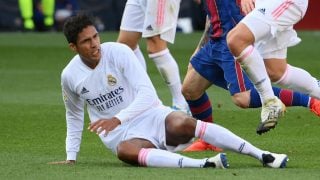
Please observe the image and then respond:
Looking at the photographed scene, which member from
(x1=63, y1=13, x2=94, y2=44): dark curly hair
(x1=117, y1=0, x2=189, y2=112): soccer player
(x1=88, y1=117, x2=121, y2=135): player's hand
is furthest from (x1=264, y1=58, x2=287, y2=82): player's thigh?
(x1=117, y1=0, x2=189, y2=112): soccer player

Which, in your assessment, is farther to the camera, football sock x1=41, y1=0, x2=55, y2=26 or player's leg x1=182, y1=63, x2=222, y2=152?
football sock x1=41, y1=0, x2=55, y2=26

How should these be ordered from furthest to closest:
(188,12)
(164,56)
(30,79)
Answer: (188,12)
(30,79)
(164,56)

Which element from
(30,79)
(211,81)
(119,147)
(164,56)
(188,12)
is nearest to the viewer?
(119,147)

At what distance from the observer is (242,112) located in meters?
13.9

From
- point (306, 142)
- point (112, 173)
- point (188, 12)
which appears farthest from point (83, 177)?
point (188, 12)

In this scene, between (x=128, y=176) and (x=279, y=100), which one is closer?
(x=128, y=176)

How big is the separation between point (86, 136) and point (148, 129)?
9.05 feet

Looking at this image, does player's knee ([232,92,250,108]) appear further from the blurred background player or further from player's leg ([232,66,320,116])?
the blurred background player

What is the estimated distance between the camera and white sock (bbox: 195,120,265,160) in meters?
8.99

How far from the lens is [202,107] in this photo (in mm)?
10859

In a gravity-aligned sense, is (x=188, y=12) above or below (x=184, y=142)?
below

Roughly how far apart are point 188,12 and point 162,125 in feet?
70.6

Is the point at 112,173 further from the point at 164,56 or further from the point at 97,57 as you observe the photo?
the point at 164,56

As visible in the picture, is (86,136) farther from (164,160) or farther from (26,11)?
(26,11)
